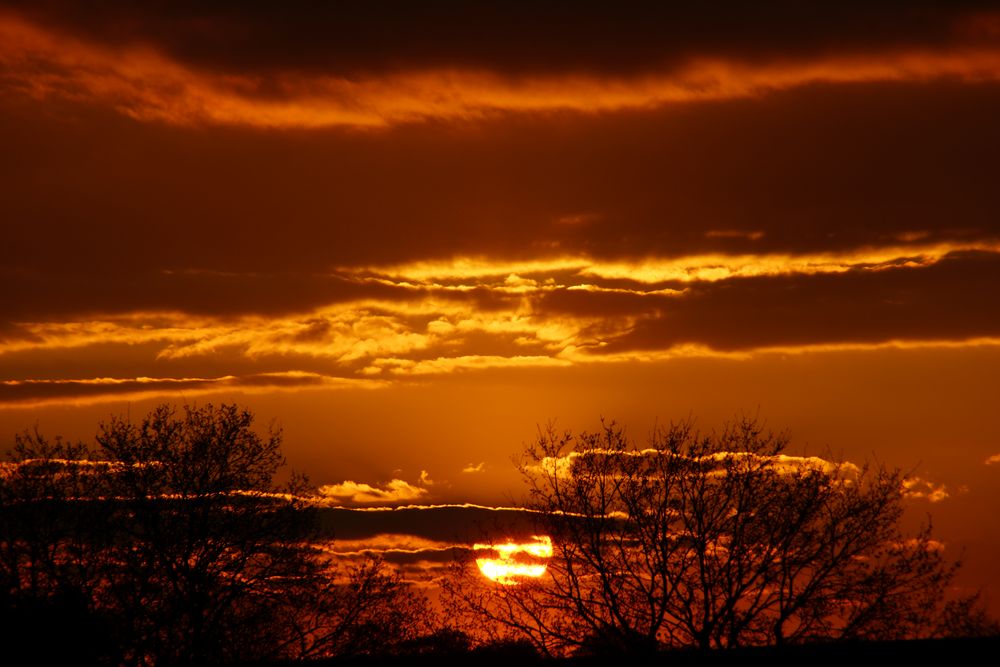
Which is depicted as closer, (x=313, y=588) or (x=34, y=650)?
(x=34, y=650)

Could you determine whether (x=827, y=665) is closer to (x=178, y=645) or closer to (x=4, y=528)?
(x=178, y=645)

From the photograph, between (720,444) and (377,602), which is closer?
(720,444)

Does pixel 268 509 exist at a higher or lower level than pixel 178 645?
higher

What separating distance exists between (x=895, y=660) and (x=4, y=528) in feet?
89.1

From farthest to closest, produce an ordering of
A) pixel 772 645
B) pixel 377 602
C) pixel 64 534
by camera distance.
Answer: pixel 377 602 < pixel 64 534 < pixel 772 645

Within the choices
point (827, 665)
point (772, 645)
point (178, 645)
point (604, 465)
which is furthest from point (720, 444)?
point (178, 645)

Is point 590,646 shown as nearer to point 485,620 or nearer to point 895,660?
point 485,620

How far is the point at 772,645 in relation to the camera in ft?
111

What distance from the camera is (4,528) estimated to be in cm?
3891

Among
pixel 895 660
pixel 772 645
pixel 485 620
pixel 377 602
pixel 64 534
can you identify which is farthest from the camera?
pixel 377 602

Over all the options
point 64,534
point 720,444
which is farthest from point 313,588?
point 720,444

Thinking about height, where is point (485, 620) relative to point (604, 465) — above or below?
below

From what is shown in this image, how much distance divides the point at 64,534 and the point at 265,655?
7644 mm

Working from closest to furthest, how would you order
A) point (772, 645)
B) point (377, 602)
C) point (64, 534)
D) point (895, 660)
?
point (895, 660), point (772, 645), point (64, 534), point (377, 602)
